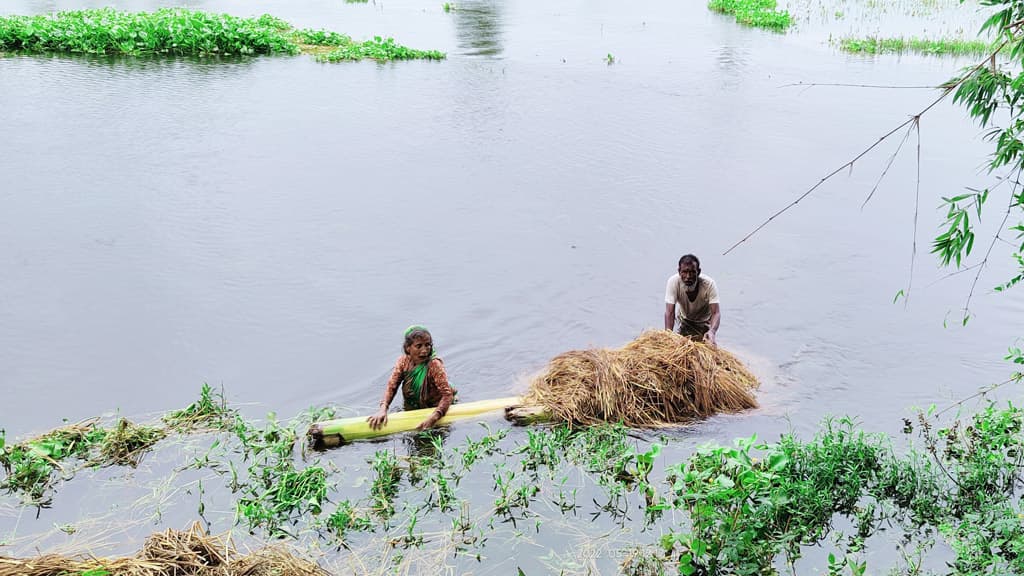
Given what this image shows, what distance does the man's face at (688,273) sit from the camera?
25.4ft

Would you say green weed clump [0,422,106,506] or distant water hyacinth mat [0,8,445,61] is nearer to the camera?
green weed clump [0,422,106,506]

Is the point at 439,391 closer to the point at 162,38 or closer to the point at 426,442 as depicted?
the point at 426,442

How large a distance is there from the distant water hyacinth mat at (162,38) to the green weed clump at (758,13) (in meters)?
11.9

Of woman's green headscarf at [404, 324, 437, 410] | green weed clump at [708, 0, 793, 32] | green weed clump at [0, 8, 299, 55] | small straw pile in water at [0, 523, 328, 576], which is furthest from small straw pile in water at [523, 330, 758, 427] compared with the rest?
green weed clump at [708, 0, 793, 32]

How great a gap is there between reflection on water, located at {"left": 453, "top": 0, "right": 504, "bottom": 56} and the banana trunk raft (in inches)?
650

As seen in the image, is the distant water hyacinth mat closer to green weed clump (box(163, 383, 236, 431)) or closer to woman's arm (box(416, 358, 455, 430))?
green weed clump (box(163, 383, 236, 431))

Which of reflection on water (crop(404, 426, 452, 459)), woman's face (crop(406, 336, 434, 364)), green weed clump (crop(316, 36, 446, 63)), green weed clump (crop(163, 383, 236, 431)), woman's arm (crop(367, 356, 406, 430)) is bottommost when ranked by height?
reflection on water (crop(404, 426, 452, 459))

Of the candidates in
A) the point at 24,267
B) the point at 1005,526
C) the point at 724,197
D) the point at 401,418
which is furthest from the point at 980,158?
the point at 24,267

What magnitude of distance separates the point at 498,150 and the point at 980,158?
27.4 feet

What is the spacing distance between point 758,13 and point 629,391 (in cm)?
2446

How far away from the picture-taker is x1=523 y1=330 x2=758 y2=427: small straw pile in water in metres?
6.88

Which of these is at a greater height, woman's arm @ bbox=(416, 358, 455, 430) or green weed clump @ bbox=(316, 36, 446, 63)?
green weed clump @ bbox=(316, 36, 446, 63)

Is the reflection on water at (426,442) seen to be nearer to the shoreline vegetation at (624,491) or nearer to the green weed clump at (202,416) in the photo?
the shoreline vegetation at (624,491)

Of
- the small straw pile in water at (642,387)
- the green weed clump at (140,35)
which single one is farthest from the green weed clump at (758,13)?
the small straw pile in water at (642,387)
